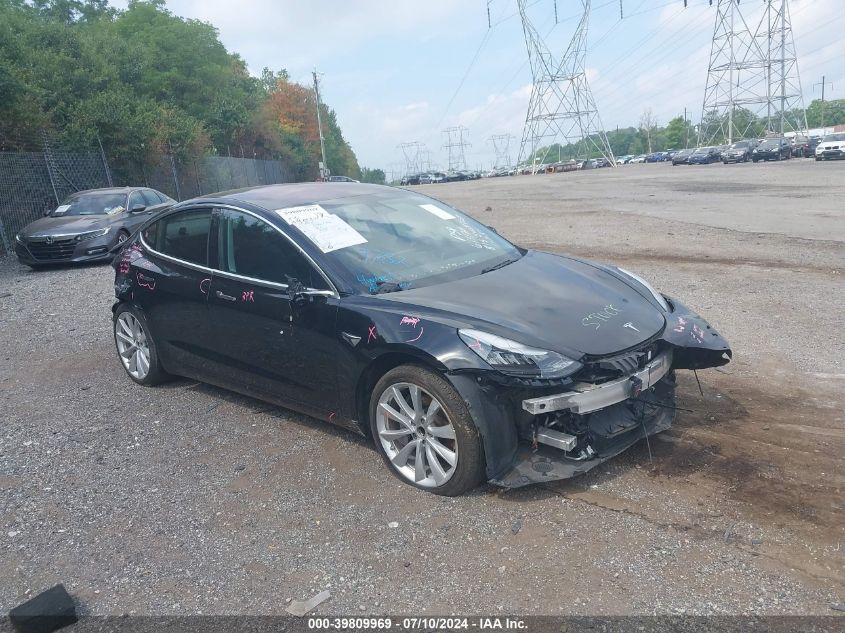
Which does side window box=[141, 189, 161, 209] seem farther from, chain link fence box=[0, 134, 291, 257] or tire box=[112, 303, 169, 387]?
tire box=[112, 303, 169, 387]

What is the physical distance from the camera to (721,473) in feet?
12.5

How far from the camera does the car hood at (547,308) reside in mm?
3732

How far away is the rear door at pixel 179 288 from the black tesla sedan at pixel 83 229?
8347 mm

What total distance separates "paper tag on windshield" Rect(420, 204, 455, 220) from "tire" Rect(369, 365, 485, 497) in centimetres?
190

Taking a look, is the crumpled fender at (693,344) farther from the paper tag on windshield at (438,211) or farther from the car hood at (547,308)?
the paper tag on windshield at (438,211)

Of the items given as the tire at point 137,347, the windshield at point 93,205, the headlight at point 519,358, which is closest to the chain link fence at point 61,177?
the windshield at point 93,205

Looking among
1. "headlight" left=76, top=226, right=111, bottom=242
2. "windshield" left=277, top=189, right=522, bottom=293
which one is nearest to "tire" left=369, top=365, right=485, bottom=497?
"windshield" left=277, top=189, right=522, bottom=293

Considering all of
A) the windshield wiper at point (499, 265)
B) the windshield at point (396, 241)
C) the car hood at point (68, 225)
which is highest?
the car hood at point (68, 225)

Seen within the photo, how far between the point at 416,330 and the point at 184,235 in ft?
8.45

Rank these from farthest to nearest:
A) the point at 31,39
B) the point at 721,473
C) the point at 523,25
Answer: the point at 523,25 < the point at 31,39 < the point at 721,473

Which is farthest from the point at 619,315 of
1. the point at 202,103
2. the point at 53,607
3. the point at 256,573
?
the point at 202,103

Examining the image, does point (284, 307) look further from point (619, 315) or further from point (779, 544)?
point (779, 544)

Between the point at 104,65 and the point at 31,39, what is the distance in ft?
8.38

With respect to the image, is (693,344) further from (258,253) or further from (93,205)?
(93,205)
